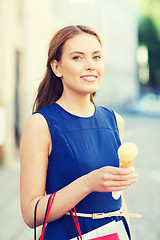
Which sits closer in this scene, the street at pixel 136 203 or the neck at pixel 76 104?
the neck at pixel 76 104

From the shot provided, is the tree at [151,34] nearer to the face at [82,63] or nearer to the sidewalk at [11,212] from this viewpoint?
the sidewalk at [11,212]

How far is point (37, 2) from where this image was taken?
1344cm

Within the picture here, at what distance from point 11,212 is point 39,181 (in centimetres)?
397

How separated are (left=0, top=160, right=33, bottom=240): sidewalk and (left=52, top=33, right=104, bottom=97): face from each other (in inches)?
124

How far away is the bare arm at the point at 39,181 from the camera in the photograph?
154 centimetres

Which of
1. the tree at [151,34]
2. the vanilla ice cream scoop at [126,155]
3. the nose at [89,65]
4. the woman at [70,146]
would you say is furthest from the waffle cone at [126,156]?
the tree at [151,34]

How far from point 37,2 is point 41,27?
1765 millimetres

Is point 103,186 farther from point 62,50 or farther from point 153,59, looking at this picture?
point 153,59

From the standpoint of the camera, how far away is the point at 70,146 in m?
1.68

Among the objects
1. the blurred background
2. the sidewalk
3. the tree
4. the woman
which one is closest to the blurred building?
the blurred background

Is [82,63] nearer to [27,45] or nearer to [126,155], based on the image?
[126,155]

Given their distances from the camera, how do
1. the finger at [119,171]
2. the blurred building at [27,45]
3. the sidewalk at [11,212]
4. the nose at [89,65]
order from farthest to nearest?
the blurred building at [27,45]
the sidewalk at [11,212]
the nose at [89,65]
the finger at [119,171]

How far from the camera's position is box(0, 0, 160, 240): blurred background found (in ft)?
18.2

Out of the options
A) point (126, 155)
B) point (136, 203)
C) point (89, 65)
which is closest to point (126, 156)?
point (126, 155)
